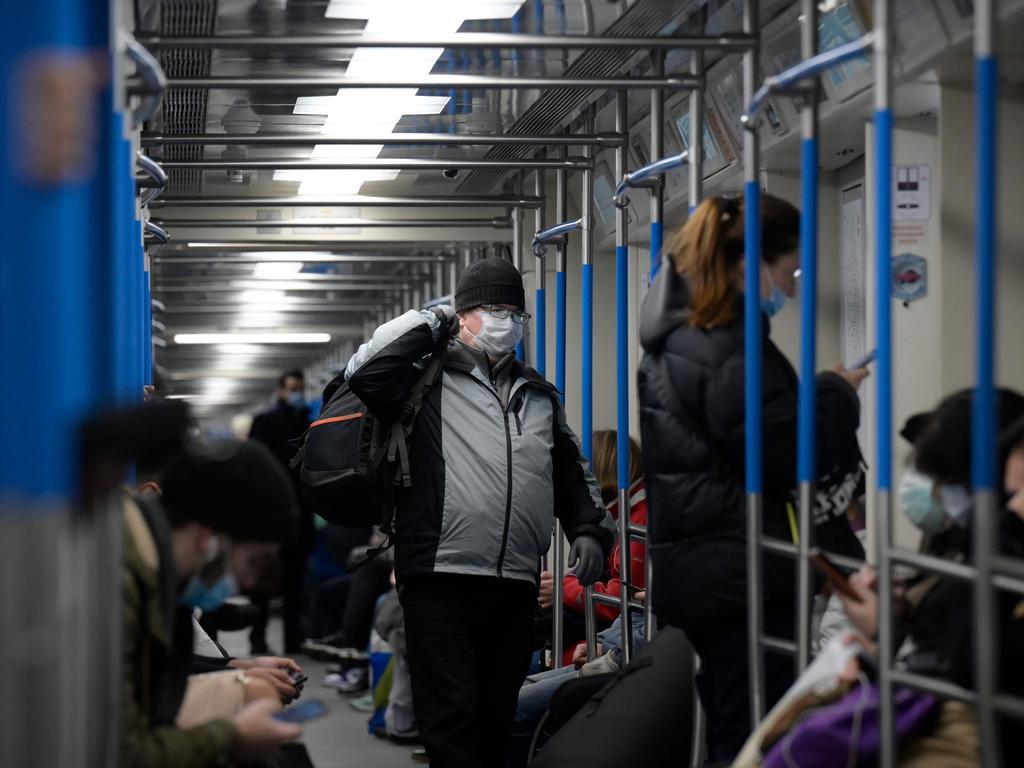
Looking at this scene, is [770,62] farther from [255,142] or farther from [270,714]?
A: [270,714]

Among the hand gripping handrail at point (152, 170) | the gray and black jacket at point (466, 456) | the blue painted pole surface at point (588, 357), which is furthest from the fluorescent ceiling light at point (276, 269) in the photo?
the hand gripping handrail at point (152, 170)

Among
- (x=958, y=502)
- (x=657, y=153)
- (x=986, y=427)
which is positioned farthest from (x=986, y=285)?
(x=657, y=153)

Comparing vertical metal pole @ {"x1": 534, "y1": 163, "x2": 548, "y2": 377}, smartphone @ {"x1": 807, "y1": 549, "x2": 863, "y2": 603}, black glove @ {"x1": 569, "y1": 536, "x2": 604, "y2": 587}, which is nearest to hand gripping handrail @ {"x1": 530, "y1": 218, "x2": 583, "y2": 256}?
vertical metal pole @ {"x1": 534, "y1": 163, "x2": 548, "y2": 377}

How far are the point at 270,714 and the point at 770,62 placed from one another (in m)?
3.07

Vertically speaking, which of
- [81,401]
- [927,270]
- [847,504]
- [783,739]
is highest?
[927,270]

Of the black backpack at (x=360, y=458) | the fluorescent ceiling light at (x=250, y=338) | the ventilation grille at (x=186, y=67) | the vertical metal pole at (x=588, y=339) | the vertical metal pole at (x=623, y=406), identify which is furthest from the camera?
the fluorescent ceiling light at (x=250, y=338)

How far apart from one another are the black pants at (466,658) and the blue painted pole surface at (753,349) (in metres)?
1.36

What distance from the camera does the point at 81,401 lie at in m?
2.58

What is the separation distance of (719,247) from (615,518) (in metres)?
2.72

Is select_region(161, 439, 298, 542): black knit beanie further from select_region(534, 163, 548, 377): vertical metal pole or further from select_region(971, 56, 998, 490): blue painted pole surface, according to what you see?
select_region(534, 163, 548, 377): vertical metal pole

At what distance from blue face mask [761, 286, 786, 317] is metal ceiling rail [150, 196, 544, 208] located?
3668mm

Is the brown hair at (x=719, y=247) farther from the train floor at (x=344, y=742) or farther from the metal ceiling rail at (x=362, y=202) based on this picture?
the train floor at (x=344, y=742)

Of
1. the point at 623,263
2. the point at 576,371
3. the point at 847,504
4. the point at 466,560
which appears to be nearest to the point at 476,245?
the point at 576,371

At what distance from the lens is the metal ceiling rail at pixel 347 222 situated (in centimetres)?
834
